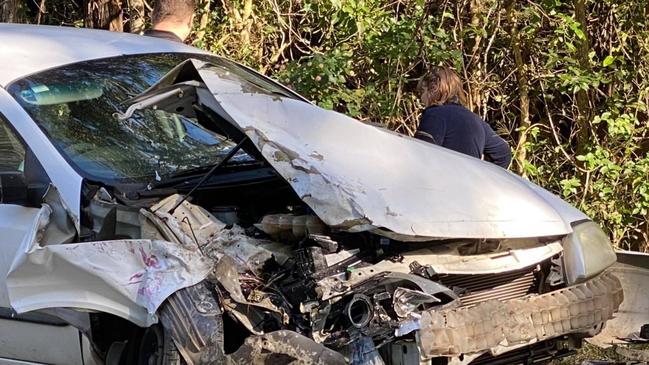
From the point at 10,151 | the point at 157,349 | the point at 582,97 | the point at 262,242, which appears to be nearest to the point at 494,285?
the point at 262,242

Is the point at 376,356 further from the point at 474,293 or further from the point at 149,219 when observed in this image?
the point at 149,219

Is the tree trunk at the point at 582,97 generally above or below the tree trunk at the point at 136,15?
above

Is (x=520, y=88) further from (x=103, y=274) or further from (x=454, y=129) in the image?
(x=103, y=274)

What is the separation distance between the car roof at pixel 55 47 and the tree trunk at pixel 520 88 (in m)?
3.57

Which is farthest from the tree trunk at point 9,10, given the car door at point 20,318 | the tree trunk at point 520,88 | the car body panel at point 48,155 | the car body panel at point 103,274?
the car body panel at point 103,274

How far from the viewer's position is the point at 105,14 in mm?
9609

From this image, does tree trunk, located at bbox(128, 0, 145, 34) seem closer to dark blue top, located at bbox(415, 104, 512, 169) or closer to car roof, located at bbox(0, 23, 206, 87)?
car roof, located at bbox(0, 23, 206, 87)

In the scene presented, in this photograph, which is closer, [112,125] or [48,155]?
[48,155]

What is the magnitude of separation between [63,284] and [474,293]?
1.66 m

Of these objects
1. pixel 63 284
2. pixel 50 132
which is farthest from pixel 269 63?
pixel 63 284

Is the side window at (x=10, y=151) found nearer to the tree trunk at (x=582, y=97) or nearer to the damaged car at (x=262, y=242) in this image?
the damaged car at (x=262, y=242)

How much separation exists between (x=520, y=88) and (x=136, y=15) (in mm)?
4137

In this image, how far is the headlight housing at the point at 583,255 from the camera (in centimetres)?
380

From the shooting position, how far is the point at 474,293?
361 centimetres
